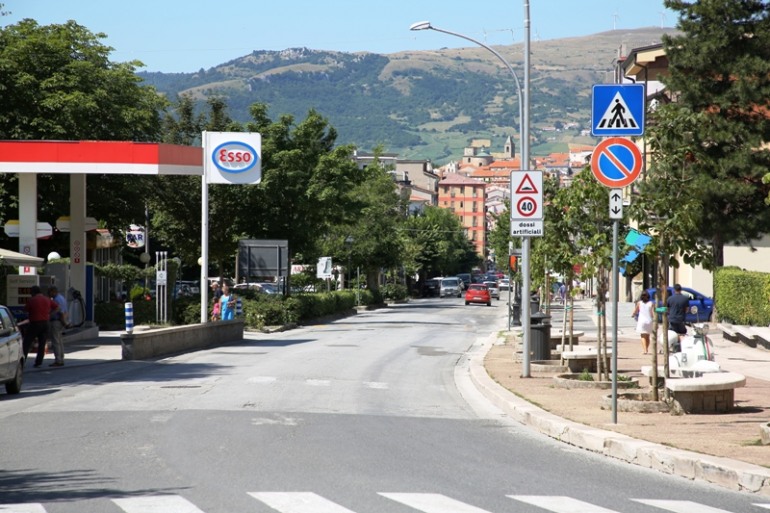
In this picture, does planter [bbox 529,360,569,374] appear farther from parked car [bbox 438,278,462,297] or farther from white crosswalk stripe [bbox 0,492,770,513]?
parked car [bbox 438,278,462,297]

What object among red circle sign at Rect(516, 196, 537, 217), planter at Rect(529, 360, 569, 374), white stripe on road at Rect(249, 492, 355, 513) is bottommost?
planter at Rect(529, 360, 569, 374)

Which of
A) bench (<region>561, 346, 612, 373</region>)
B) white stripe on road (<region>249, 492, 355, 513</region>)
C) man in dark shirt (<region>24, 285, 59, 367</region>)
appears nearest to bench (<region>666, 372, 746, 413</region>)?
bench (<region>561, 346, 612, 373</region>)

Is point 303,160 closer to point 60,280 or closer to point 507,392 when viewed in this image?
point 60,280

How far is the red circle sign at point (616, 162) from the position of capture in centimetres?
1390

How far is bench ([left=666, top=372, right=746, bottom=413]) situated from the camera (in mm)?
14822

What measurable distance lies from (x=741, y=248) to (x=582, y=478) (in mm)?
48003

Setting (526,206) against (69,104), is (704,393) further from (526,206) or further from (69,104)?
(69,104)

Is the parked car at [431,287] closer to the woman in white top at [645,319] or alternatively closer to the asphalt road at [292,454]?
the woman in white top at [645,319]

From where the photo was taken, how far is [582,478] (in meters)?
10.5

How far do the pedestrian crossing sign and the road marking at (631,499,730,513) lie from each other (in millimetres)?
5642

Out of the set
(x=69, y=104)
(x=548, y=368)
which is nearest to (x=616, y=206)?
(x=548, y=368)

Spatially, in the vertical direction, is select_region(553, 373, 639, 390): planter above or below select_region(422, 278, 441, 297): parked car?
above

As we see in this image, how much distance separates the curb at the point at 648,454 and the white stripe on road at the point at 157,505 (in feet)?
15.3

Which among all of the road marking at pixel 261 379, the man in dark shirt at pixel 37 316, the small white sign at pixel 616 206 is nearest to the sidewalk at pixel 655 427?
the small white sign at pixel 616 206
